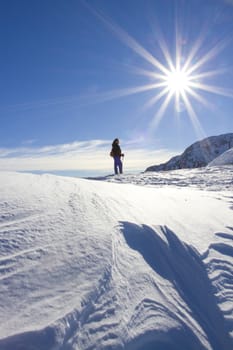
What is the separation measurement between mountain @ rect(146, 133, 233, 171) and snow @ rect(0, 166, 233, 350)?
70.7m

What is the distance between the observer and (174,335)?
158 cm

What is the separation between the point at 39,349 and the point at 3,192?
1561 mm

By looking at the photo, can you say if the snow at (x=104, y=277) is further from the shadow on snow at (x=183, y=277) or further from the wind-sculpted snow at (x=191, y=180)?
the wind-sculpted snow at (x=191, y=180)

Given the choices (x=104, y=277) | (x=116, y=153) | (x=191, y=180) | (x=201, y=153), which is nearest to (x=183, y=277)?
(x=104, y=277)

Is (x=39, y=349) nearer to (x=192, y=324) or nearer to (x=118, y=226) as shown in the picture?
(x=192, y=324)

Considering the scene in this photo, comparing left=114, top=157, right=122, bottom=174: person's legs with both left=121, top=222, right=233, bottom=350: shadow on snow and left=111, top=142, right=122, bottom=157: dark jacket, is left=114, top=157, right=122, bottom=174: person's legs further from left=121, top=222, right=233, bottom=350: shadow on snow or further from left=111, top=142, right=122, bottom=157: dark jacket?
left=121, top=222, right=233, bottom=350: shadow on snow

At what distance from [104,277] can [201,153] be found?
273ft

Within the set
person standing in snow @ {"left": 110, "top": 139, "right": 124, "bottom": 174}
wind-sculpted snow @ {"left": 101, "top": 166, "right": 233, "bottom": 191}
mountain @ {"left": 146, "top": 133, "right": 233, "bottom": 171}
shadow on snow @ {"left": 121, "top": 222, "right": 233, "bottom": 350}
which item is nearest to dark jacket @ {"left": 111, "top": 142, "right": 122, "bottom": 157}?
person standing in snow @ {"left": 110, "top": 139, "right": 124, "bottom": 174}

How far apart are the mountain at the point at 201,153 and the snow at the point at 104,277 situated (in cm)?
7065

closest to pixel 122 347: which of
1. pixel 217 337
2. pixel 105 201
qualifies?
pixel 217 337

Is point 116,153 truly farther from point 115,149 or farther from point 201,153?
point 201,153

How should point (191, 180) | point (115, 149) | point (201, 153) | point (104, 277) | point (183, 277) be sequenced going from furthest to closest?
point (201, 153) → point (115, 149) → point (191, 180) → point (183, 277) → point (104, 277)

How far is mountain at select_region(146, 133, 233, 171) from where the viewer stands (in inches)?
2943

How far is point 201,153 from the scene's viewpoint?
80.9 meters
